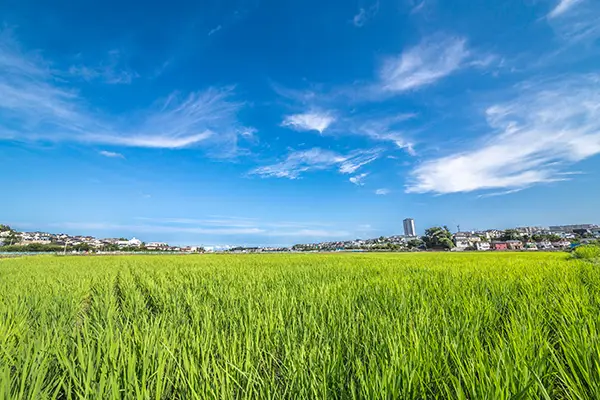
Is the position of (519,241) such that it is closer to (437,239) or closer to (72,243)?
(437,239)

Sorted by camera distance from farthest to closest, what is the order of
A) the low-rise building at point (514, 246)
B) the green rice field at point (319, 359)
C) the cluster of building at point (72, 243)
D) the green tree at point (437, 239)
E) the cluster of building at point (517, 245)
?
the cluster of building at point (72, 243) → the green tree at point (437, 239) → the low-rise building at point (514, 246) → the cluster of building at point (517, 245) → the green rice field at point (319, 359)

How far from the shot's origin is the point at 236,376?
1744 millimetres

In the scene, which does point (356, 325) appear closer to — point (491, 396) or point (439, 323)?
point (439, 323)

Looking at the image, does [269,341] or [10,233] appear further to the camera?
[10,233]

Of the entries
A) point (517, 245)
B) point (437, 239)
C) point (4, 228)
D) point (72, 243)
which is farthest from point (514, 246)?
point (4, 228)

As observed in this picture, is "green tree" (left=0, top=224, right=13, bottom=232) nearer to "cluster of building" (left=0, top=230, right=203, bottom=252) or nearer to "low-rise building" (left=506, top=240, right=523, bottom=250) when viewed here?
"cluster of building" (left=0, top=230, right=203, bottom=252)

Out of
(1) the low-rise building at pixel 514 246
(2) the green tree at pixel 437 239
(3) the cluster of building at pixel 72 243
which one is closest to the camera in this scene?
(1) the low-rise building at pixel 514 246

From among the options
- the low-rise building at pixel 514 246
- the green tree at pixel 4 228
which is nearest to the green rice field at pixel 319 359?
the low-rise building at pixel 514 246

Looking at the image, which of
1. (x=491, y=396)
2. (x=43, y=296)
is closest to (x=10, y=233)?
(x=43, y=296)

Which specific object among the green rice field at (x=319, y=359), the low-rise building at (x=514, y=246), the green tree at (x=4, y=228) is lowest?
the green rice field at (x=319, y=359)

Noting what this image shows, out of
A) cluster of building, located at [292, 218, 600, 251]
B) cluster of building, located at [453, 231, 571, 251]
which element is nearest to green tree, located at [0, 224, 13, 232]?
cluster of building, located at [292, 218, 600, 251]

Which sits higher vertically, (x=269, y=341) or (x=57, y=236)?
(x=57, y=236)

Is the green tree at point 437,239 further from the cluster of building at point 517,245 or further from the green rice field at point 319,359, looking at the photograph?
the green rice field at point 319,359

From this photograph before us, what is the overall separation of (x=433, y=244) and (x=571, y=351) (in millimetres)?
92320
